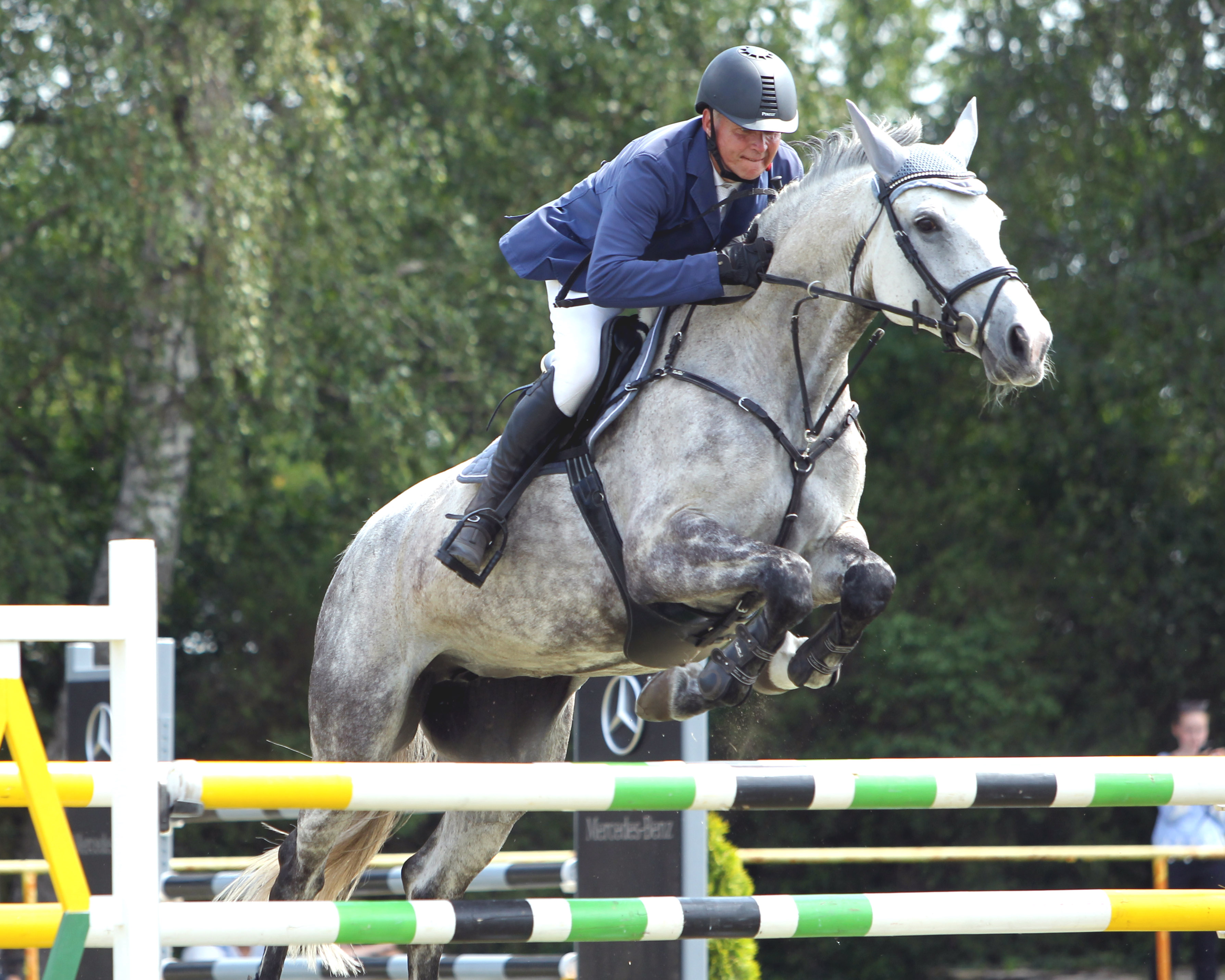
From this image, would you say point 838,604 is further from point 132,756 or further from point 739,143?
point 132,756

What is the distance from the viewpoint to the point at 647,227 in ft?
11.0

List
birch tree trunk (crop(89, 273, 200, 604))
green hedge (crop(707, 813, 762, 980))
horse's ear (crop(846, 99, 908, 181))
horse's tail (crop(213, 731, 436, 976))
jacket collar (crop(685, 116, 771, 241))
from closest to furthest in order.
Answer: horse's ear (crop(846, 99, 908, 181))
jacket collar (crop(685, 116, 771, 241))
horse's tail (crop(213, 731, 436, 976))
green hedge (crop(707, 813, 762, 980))
birch tree trunk (crop(89, 273, 200, 604))

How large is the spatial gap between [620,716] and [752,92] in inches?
88.4

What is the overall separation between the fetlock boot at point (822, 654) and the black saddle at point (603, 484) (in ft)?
0.58

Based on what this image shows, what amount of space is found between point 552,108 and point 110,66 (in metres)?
4.61

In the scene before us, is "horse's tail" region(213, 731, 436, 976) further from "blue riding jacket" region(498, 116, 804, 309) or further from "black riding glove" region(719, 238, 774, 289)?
"black riding glove" region(719, 238, 774, 289)

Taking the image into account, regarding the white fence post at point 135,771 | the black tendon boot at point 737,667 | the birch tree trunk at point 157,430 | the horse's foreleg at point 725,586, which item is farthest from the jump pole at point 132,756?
the birch tree trunk at point 157,430

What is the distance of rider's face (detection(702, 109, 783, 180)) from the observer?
3359mm

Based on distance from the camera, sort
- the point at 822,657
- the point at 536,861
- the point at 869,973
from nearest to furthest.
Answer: the point at 822,657
the point at 536,861
the point at 869,973

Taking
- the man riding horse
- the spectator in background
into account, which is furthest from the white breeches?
the spectator in background

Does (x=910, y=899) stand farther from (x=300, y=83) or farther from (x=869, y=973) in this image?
(x=869, y=973)

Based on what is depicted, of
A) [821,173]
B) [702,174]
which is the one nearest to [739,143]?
[702,174]

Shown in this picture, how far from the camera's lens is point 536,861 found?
580 cm

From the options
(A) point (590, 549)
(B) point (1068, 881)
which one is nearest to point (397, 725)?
(A) point (590, 549)
